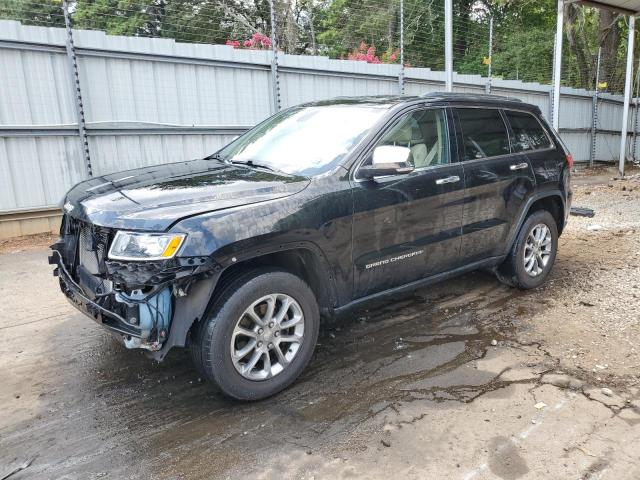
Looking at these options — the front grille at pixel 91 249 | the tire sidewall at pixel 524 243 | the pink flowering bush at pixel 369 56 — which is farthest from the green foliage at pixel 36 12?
the pink flowering bush at pixel 369 56

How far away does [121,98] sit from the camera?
26.1 ft

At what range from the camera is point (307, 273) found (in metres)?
3.51

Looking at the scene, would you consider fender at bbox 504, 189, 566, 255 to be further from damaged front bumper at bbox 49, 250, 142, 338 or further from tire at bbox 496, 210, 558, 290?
damaged front bumper at bbox 49, 250, 142, 338

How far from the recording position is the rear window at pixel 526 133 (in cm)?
496

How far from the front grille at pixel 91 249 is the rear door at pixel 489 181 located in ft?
9.23

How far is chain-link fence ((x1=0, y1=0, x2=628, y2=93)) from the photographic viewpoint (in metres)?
12.9

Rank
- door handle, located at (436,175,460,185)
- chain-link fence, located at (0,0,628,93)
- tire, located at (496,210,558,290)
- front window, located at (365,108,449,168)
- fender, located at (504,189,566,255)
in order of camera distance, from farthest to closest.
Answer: chain-link fence, located at (0,0,628,93) < tire, located at (496,210,558,290) < fender, located at (504,189,566,255) < door handle, located at (436,175,460,185) < front window, located at (365,108,449,168)

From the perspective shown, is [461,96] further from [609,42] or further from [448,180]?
[609,42]

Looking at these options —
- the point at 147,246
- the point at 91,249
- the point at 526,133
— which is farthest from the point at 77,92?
the point at 526,133

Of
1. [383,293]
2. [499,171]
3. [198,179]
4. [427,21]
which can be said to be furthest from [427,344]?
[427,21]

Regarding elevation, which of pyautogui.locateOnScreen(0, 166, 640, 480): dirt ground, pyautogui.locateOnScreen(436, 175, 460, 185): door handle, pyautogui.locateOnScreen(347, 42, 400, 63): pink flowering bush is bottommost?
pyautogui.locateOnScreen(0, 166, 640, 480): dirt ground

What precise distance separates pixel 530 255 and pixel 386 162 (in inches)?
94.2

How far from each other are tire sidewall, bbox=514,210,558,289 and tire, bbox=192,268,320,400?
249cm

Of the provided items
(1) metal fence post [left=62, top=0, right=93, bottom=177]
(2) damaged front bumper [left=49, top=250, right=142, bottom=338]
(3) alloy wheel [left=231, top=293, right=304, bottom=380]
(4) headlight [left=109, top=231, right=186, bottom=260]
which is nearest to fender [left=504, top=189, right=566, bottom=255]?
(3) alloy wheel [left=231, top=293, right=304, bottom=380]
